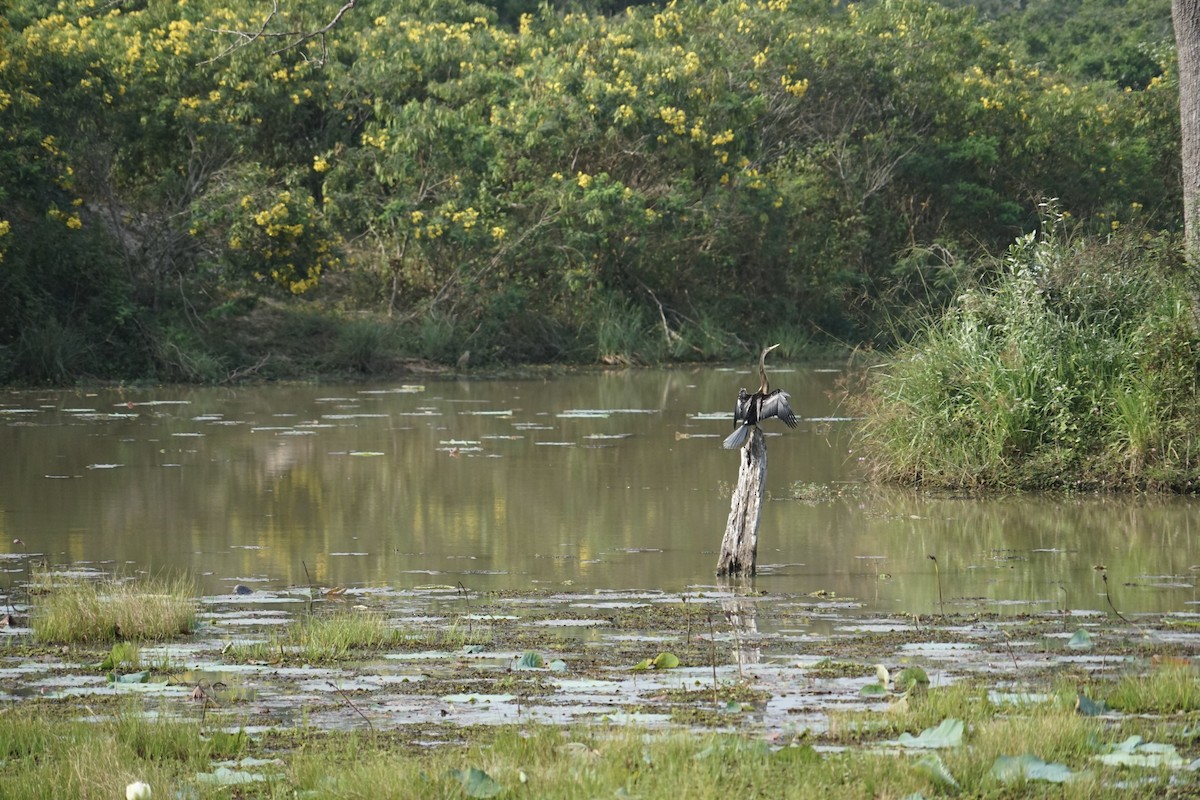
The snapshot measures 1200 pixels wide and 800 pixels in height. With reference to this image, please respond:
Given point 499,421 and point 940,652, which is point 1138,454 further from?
point 499,421

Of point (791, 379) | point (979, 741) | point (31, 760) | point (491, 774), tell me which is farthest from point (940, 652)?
point (791, 379)

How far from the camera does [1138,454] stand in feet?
42.4

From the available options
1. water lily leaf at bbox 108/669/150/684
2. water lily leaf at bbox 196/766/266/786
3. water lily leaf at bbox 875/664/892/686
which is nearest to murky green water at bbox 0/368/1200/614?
water lily leaf at bbox 875/664/892/686

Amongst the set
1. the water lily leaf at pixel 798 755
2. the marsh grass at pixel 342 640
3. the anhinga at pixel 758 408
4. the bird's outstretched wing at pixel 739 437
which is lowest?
the marsh grass at pixel 342 640

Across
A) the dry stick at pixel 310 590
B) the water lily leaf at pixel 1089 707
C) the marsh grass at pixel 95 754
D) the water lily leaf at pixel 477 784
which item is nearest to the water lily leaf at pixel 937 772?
the water lily leaf at pixel 1089 707

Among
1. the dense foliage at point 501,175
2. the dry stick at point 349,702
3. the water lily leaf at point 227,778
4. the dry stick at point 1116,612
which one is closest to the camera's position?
the water lily leaf at point 227,778

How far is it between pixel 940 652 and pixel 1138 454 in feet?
20.6

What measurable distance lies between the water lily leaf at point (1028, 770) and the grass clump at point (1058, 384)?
8.36 m

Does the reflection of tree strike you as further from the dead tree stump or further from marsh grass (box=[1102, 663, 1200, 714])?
marsh grass (box=[1102, 663, 1200, 714])

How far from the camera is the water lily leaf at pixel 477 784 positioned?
4.78 metres

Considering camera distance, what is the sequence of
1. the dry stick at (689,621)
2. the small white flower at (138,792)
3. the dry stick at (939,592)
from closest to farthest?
1. the small white flower at (138,792)
2. the dry stick at (689,621)
3. the dry stick at (939,592)

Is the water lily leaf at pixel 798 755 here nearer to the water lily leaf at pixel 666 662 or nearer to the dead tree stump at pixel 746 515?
the water lily leaf at pixel 666 662

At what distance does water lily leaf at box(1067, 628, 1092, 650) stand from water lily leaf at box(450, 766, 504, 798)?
3.40 meters

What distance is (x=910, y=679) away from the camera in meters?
6.38
